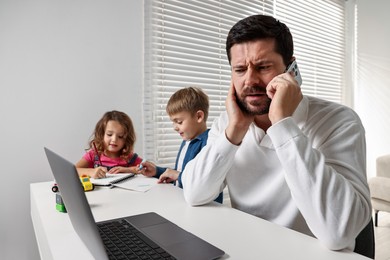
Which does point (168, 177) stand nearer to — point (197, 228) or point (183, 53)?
point (197, 228)

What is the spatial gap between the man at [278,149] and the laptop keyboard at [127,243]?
293mm

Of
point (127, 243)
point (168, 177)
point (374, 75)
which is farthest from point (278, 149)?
point (374, 75)

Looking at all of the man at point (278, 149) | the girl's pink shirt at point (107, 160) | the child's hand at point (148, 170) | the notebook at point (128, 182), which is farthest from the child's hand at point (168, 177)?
the girl's pink shirt at point (107, 160)

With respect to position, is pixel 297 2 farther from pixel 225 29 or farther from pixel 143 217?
pixel 143 217

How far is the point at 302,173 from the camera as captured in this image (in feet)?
2.37

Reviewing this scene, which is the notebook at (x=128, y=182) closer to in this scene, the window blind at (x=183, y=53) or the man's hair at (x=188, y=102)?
the man's hair at (x=188, y=102)

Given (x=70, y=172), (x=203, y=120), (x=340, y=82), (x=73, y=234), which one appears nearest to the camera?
(x=70, y=172)

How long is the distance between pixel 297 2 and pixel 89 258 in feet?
10.8

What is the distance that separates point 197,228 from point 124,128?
118 centimetres

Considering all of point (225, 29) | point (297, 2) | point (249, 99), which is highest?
point (297, 2)

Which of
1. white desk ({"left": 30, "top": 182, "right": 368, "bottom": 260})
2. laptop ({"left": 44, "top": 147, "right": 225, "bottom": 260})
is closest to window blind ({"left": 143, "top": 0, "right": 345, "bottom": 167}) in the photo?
white desk ({"left": 30, "top": 182, "right": 368, "bottom": 260})

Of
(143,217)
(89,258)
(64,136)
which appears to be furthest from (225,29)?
(89,258)

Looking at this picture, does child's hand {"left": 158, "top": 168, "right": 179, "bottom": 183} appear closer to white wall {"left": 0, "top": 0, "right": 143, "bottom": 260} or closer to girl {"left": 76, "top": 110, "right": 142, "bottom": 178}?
girl {"left": 76, "top": 110, "right": 142, "bottom": 178}

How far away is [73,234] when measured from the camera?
763 millimetres
